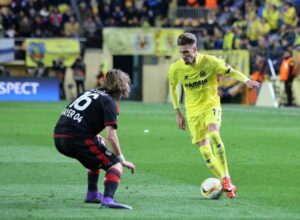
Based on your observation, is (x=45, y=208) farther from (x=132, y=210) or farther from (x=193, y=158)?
(x=193, y=158)

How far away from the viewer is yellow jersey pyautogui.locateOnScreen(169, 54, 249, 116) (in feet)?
41.3

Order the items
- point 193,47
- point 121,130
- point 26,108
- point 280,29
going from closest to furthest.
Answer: point 193,47 → point 121,130 → point 26,108 → point 280,29

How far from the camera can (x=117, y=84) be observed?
1068 cm

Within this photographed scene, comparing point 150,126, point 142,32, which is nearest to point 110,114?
point 150,126

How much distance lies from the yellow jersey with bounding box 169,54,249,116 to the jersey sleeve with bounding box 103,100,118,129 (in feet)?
7.45

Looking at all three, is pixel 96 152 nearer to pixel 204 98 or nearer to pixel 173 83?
pixel 204 98

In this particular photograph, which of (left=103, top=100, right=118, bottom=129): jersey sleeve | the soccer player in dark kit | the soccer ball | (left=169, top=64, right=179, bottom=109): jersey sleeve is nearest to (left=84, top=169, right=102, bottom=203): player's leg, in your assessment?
the soccer player in dark kit

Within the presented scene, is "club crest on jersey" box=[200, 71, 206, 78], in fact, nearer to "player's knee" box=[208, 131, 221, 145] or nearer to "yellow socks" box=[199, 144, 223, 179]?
"player's knee" box=[208, 131, 221, 145]

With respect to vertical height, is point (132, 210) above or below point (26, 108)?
above

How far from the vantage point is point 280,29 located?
37875 millimetres

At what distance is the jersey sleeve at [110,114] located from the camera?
1050 centimetres

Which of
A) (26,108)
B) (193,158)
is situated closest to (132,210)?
(193,158)

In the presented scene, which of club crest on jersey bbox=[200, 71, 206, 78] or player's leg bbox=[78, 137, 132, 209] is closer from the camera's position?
player's leg bbox=[78, 137, 132, 209]

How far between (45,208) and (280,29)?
2822cm
